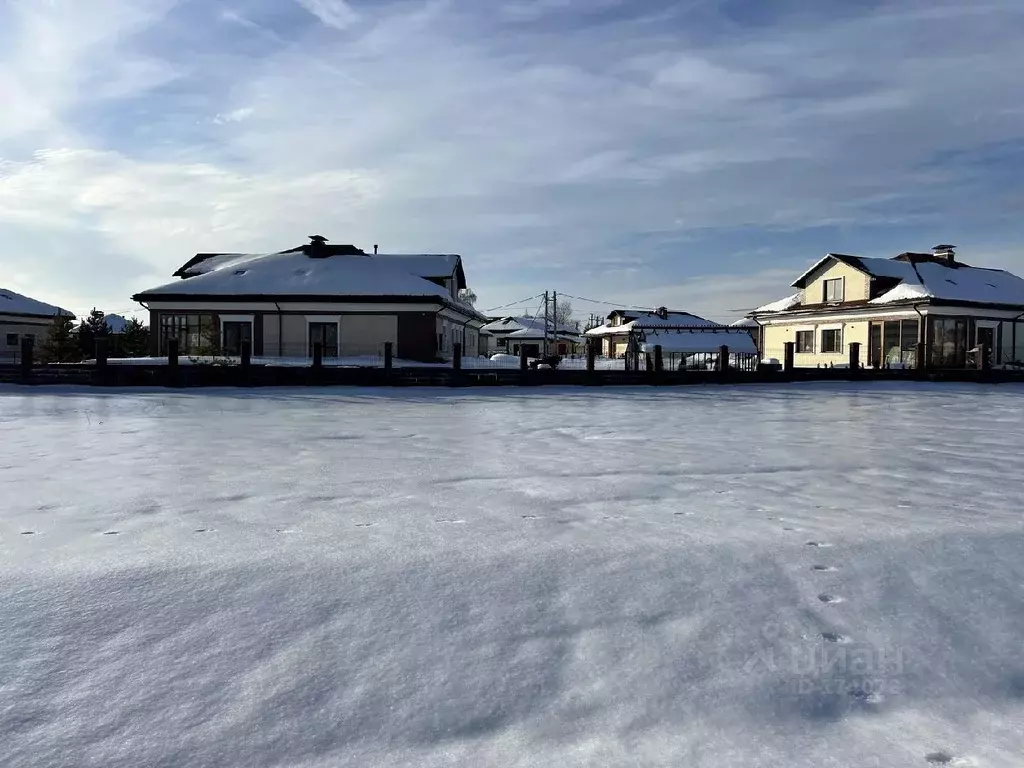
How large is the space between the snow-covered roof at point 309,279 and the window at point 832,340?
685 inches

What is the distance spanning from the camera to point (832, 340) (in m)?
33.2

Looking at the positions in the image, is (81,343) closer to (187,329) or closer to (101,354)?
(187,329)

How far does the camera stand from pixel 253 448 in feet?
25.0

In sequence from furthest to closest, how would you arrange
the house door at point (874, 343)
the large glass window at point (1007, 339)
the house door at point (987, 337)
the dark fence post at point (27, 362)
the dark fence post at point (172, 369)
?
1. the house door at point (874, 343)
2. the large glass window at point (1007, 339)
3. the house door at point (987, 337)
4. the dark fence post at point (27, 362)
5. the dark fence post at point (172, 369)

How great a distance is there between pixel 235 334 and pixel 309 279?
3.68 meters

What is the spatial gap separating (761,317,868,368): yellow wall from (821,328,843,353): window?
0.56 feet

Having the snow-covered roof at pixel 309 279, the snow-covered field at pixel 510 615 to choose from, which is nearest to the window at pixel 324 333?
the snow-covered roof at pixel 309 279

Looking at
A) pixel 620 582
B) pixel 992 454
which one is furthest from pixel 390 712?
pixel 992 454

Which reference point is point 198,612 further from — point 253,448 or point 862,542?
point 253,448

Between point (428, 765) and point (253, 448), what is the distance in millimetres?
6148

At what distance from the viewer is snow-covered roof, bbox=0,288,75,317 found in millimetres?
43719

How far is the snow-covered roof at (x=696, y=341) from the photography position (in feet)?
172

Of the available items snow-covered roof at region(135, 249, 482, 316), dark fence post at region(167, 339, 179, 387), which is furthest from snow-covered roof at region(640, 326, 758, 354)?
dark fence post at region(167, 339, 179, 387)

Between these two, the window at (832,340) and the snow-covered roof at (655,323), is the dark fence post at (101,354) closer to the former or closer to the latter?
the window at (832,340)
